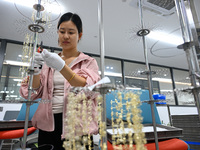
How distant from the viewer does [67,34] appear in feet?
2.68

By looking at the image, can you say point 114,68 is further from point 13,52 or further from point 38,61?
point 38,61

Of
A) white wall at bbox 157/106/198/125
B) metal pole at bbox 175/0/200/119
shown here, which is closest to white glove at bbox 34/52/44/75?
metal pole at bbox 175/0/200/119

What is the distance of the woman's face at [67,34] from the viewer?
811 millimetres

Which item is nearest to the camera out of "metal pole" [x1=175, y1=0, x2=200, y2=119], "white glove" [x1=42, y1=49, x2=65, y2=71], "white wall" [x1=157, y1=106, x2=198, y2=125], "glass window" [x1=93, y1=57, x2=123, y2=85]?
"metal pole" [x1=175, y1=0, x2=200, y2=119]

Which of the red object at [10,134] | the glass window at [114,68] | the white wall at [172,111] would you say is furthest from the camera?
the glass window at [114,68]

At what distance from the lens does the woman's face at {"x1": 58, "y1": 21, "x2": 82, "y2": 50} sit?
2.66ft

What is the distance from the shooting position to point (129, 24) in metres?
3.21

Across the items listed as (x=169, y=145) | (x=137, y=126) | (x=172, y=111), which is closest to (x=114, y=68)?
(x=172, y=111)

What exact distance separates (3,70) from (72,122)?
4.07 meters

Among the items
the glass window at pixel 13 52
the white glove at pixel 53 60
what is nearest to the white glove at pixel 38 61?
the white glove at pixel 53 60

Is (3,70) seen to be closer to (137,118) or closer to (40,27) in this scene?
(40,27)

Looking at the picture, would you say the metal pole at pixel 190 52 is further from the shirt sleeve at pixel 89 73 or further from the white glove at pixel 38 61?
the white glove at pixel 38 61

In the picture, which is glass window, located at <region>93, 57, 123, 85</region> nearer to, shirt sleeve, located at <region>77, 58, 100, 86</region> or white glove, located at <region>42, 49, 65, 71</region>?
shirt sleeve, located at <region>77, 58, 100, 86</region>

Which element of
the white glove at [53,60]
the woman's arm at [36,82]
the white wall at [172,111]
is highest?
the white glove at [53,60]
